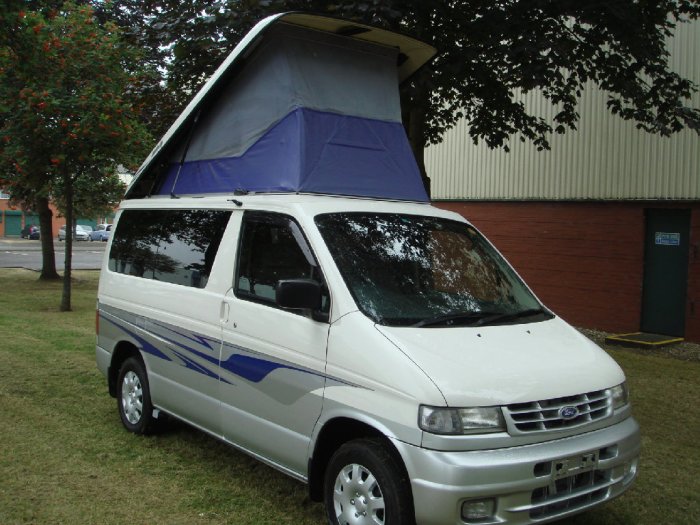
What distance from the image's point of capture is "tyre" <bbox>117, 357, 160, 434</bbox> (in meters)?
5.79

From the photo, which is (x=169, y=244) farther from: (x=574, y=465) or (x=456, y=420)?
(x=574, y=465)

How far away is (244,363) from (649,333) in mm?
9397

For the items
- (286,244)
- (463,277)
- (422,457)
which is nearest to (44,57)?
(286,244)

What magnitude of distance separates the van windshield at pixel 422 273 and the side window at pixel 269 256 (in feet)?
0.61

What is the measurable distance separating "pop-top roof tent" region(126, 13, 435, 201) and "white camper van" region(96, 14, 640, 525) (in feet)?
0.06

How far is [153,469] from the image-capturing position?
5.15 m

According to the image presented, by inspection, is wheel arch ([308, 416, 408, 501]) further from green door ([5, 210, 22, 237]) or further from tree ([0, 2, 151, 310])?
green door ([5, 210, 22, 237])

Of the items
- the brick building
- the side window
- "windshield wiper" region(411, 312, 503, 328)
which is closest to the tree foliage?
the brick building

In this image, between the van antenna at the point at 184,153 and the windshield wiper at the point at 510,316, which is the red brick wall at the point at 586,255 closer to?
the windshield wiper at the point at 510,316

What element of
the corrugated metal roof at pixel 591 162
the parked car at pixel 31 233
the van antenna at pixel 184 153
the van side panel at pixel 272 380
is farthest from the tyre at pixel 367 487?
the parked car at pixel 31 233

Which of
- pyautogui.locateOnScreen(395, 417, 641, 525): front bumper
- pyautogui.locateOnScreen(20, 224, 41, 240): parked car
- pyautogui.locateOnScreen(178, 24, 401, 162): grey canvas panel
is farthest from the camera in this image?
pyautogui.locateOnScreen(20, 224, 41, 240): parked car

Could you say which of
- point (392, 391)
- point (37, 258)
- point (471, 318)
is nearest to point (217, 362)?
point (392, 391)

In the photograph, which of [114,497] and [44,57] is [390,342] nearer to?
[114,497]

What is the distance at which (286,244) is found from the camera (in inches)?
175
